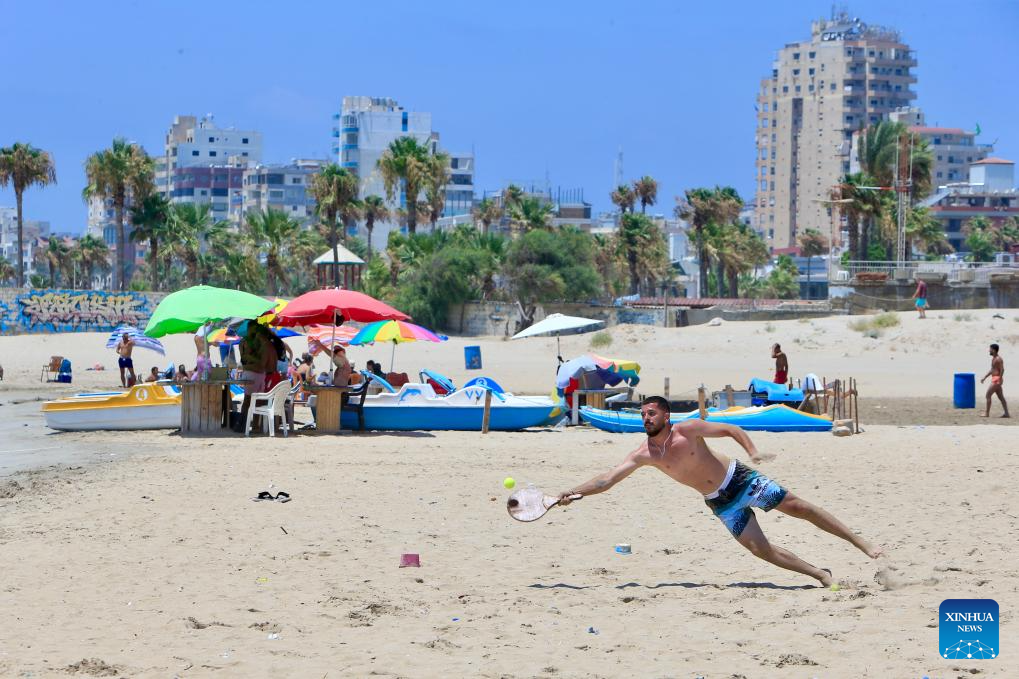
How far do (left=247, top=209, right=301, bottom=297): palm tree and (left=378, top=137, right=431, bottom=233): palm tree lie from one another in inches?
200

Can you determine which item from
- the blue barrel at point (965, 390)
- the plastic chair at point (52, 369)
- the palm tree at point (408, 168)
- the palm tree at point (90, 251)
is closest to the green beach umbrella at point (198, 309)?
the blue barrel at point (965, 390)

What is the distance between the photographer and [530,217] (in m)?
65.4

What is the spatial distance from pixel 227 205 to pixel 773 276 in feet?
279

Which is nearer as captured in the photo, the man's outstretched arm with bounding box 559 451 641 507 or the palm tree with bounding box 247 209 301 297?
the man's outstretched arm with bounding box 559 451 641 507

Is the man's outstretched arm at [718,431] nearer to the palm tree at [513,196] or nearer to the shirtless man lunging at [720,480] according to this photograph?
the shirtless man lunging at [720,480]

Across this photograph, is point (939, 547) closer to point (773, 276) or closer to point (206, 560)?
point (206, 560)

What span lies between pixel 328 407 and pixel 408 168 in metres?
43.1

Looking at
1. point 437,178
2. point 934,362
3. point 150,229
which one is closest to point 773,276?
point 437,178

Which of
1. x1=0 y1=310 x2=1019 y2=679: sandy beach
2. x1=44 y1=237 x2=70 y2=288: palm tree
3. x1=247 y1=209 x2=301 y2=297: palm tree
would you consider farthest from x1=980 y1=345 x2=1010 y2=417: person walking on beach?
x1=44 y1=237 x2=70 y2=288: palm tree

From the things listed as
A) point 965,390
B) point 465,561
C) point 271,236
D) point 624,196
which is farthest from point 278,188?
point 465,561

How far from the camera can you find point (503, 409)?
18234 millimetres

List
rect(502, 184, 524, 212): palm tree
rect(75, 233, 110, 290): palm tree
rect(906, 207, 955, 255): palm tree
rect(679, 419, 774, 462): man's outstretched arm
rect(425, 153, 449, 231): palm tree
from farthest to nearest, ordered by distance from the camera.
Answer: rect(75, 233, 110, 290): palm tree, rect(502, 184, 524, 212): palm tree, rect(906, 207, 955, 255): palm tree, rect(425, 153, 449, 231): palm tree, rect(679, 419, 774, 462): man's outstretched arm

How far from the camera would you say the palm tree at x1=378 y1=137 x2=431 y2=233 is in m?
60.0

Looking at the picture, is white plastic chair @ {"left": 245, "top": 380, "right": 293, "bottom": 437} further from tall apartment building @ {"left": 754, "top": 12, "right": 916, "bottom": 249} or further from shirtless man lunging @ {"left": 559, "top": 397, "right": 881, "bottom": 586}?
tall apartment building @ {"left": 754, "top": 12, "right": 916, "bottom": 249}
